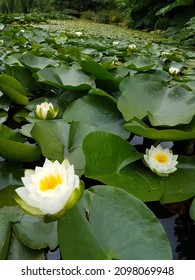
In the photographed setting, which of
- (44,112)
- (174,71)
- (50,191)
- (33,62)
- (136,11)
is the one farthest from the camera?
(136,11)

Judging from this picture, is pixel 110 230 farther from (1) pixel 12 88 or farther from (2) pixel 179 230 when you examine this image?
(1) pixel 12 88

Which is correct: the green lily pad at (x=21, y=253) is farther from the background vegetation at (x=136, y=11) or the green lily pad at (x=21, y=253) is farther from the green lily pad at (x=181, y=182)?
the background vegetation at (x=136, y=11)

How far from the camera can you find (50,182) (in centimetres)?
50

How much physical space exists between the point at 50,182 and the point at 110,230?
136mm

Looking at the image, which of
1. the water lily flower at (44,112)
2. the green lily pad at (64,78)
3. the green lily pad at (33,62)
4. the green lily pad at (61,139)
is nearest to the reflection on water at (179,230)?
the green lily pad at (61,139)

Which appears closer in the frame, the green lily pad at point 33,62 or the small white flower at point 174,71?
the green lily pad at point 33,62

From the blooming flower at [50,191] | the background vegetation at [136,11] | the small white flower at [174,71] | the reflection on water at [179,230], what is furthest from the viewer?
the background vegetation at [136,11]

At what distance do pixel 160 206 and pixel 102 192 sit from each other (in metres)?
0.17

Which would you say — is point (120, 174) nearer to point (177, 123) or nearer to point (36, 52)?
point (177, 123)

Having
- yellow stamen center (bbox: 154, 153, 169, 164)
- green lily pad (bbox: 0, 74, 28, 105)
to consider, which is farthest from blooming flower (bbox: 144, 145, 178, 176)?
green lily pad (bbox: 0, 74, 28, 105)

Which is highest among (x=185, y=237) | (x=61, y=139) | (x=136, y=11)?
(x=61, y=139)

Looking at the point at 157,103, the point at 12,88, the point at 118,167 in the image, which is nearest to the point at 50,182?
the point at 118,167

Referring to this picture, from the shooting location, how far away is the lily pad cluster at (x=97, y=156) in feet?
1.64
